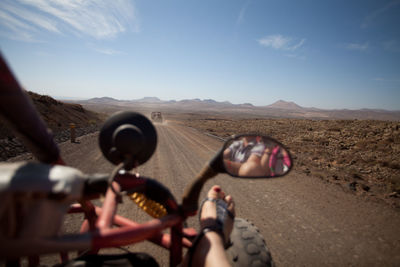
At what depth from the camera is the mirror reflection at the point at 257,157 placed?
152 cm

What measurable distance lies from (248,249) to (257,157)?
2.86ft

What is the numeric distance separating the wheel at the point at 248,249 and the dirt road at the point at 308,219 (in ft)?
4.66

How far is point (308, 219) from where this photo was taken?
164 inches

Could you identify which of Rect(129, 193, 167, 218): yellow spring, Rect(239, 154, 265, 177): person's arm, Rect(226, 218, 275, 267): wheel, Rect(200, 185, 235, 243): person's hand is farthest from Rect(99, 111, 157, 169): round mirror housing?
Rect(226, 218, 275, 267): wheel

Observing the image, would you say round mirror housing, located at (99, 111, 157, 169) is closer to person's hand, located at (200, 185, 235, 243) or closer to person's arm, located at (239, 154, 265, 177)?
person's hand, located at (200, 185, 235, 243)

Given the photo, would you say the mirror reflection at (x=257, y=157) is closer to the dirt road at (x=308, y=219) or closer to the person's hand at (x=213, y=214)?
the person's hand at (x=213, y=214)

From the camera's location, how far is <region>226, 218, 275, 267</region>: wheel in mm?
1735

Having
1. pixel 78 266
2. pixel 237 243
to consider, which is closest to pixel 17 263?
pixel 78 266

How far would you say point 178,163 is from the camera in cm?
793

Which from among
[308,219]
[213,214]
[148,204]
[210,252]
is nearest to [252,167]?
[213,214]

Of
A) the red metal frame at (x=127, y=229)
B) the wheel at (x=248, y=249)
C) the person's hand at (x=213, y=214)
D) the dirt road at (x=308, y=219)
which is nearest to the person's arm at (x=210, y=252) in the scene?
the person's hand at (x=213, y=214)

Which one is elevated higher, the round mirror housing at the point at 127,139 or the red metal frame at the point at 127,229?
the round mirror housing at the point at 127,139

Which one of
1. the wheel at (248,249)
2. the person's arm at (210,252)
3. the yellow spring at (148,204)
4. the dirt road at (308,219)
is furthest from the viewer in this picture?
the dirt road at (308,219)

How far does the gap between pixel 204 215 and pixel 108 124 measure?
0.89 metres
